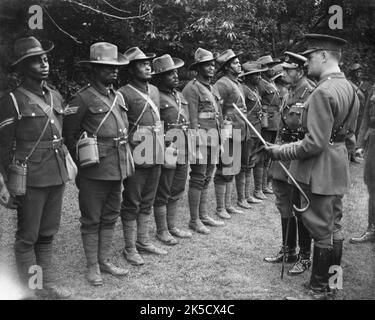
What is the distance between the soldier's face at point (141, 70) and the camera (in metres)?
5.07

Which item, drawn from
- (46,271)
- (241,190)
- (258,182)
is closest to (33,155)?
(46,271)

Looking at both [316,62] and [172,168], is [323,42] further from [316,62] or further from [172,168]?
[172,168]

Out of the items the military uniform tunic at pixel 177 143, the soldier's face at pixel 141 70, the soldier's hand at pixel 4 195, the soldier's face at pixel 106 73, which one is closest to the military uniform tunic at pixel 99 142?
the soldier's face at pixel 106 73

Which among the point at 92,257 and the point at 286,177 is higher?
the point at 286,177

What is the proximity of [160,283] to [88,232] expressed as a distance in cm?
96

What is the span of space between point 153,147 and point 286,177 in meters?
1.63

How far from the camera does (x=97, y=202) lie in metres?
4.55

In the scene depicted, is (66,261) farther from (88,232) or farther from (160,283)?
(160,283)

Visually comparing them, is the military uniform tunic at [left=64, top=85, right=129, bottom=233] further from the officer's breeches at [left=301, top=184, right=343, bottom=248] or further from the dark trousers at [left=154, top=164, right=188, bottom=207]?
the officer's breeches at [left=301, top=184, right=343, bottom=248]

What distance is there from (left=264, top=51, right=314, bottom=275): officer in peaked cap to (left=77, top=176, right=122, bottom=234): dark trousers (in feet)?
6.44

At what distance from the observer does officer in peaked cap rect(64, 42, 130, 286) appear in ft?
14.5

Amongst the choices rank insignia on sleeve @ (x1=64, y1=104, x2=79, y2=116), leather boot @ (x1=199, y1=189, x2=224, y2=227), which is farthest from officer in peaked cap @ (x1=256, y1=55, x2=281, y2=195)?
rank insignia on sleeve @ (x1=64, y1=104, x2=79, y2=116)

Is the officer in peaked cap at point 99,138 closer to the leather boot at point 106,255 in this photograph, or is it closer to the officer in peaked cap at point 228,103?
the leather boot at point 106,255

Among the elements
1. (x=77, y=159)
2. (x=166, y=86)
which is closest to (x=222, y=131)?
(x=166, y=86)
